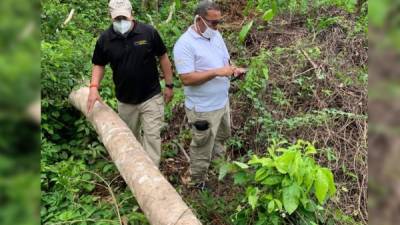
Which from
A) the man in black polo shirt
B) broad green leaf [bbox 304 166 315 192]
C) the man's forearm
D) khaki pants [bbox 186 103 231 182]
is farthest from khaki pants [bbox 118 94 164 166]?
broad green leaf [bbox 304 166 315 192]

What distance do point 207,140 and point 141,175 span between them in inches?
39.4

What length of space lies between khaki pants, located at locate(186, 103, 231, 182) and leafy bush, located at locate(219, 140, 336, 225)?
78 centimetres

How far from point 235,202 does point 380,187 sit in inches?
118

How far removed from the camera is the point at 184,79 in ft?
11.7

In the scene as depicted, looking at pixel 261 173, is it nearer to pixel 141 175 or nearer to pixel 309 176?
pixel 309 176

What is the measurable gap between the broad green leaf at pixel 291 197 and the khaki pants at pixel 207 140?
1212mm

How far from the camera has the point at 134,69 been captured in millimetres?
3713

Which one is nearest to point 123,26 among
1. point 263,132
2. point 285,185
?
point 263,132

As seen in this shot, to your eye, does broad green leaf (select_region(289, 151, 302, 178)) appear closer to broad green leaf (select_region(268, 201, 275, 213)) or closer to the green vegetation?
the green vegetation

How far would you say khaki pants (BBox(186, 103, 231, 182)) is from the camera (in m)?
3.78

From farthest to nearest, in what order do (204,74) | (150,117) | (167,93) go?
(167,93)
(150,117)
(204,74)

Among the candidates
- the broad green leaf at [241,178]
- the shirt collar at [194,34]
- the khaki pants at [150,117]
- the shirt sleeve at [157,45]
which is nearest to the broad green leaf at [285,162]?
the broad green leaf at [241,178]

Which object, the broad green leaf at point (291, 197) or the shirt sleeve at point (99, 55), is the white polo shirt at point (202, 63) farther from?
the broad green leaf at point (291, 197)

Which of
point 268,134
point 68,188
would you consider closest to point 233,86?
point 268,134
